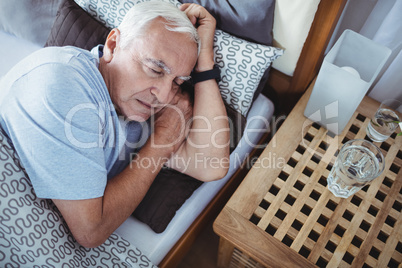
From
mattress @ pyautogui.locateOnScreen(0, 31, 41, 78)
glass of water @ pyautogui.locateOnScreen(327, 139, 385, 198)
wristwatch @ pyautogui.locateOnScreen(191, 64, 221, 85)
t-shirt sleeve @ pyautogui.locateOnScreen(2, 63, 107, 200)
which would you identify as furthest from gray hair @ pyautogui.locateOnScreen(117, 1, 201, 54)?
mattress @ pyautogui.locateOnScreen(0, 31, 41, 78)

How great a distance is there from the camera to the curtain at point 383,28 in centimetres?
108

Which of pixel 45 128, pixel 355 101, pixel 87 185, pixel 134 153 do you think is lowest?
pixel 134 153

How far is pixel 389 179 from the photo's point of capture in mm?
1036

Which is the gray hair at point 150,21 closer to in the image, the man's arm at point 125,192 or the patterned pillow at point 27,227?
the man's arm at point 125,192

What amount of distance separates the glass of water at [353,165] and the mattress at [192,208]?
376 mm

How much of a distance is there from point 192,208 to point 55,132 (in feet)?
1.81

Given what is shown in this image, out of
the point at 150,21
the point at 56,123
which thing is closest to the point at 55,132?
the point at 56,123

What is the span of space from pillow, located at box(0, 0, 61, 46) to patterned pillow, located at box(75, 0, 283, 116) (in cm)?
38

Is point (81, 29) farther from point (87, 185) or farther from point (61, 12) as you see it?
point (87, 185)

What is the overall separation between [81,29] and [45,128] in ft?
1.87

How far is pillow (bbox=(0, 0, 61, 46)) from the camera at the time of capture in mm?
1432

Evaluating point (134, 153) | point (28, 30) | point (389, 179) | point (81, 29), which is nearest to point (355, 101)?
point (389, 179)

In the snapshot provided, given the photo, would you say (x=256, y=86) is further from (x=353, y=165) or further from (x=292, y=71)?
(x=353, y=165)

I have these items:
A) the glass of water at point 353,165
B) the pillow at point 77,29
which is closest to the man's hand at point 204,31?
the pillow at point 77,29
